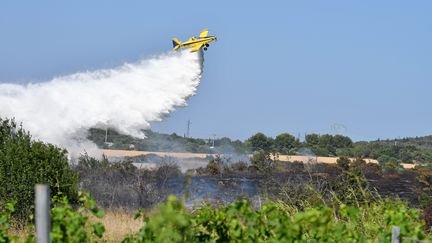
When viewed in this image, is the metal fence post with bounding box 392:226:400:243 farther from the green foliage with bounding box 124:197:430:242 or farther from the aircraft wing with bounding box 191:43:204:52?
the aircraft wing with bounding box 191:43:204:52

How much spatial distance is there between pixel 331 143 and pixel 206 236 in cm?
7913

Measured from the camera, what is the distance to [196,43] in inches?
1876

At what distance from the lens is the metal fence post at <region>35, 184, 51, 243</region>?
638 centimetres

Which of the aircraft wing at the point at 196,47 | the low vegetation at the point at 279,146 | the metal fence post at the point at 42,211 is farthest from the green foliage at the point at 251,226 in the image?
the low vegetation at the point at 279,146

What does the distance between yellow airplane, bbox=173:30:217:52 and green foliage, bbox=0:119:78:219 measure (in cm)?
2603

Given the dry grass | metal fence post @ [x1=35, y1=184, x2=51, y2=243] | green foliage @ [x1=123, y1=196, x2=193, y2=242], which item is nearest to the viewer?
metal fence post @ [x1=35, y1=184, x2=51, y2=243]

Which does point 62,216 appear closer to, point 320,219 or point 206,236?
point 206,236

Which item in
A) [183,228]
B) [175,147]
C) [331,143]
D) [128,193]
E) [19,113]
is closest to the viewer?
[183,228]

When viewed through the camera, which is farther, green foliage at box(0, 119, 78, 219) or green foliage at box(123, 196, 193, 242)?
green foliage at box(0, 119, 78, 219)

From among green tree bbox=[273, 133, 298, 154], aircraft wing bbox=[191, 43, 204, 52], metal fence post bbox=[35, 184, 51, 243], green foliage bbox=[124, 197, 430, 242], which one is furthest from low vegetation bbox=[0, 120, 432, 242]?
green tree bbox=[273, 133, 298, 154]

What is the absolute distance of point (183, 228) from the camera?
7.26m

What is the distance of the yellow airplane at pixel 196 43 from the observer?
46.6 m

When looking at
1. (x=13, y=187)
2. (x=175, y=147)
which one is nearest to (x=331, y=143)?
(x=175, y=147)

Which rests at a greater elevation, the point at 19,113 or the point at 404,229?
the point at 19,113
